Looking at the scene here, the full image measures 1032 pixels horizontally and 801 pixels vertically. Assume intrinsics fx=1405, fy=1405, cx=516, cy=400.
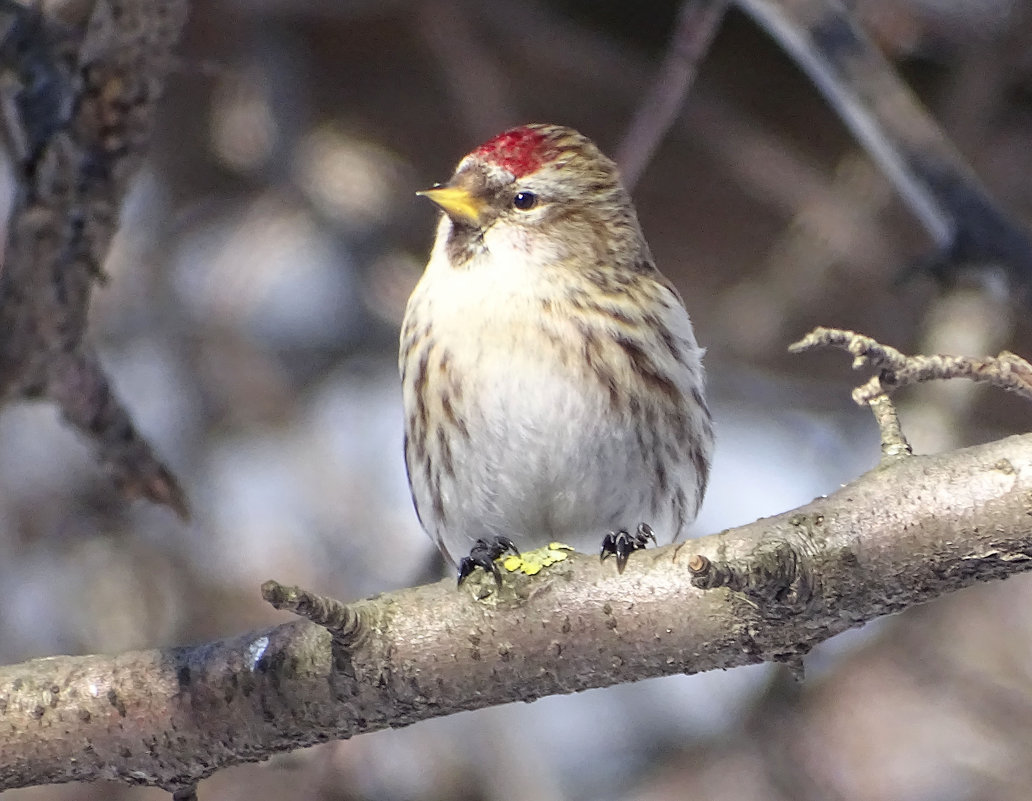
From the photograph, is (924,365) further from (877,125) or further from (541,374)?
(877,125)

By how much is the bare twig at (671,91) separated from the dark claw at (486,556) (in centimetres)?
62

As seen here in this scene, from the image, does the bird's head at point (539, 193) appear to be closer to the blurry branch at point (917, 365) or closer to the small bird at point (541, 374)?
the small bird at point (541, 374)

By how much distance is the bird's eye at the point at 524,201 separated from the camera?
2215mm

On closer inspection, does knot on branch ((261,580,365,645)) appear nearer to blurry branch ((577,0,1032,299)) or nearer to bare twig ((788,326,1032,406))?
bare twig ((788,326,1032,406))

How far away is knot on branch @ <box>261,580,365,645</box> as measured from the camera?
123 cm

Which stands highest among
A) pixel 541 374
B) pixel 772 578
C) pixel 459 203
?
pixel 459 203

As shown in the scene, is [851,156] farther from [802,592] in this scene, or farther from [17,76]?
[802,592]

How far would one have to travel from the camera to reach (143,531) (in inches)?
156

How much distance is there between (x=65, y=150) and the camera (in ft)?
7.07

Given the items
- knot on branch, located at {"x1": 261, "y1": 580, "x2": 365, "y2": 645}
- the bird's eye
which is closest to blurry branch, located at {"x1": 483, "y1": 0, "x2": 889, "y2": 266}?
the bird's eye

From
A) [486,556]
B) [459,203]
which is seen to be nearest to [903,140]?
[459,203]

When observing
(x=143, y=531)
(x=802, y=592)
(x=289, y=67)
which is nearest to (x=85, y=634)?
(x=143, y=531)

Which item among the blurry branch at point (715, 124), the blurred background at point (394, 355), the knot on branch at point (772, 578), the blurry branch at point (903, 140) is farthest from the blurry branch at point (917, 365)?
the blurry branch at point (715, 124)

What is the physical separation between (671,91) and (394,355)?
2339mm
